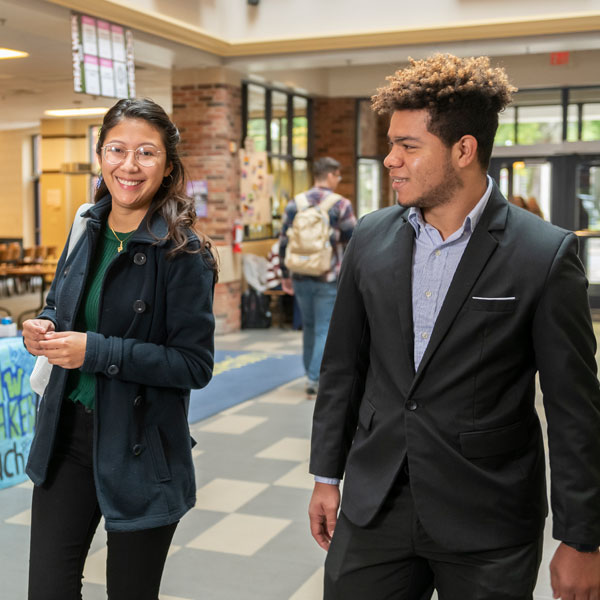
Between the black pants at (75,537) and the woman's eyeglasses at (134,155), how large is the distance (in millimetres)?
597

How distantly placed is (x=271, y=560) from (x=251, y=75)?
28.2 feet

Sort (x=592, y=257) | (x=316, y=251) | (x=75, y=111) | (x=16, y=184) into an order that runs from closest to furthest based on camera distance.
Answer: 1. (x=316, y=251)
2. (x=592, y=257)
3. (x=75, y=111)
4. (x=16, y=184)

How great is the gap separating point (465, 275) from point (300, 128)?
12.3 meters

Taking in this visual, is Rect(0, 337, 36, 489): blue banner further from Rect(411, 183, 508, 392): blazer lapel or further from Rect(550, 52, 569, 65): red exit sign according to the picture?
Rect(550, 52, 569, 65): red exit sign

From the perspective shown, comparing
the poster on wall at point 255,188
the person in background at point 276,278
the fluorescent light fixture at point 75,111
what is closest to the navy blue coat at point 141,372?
the person in background at point 276,278

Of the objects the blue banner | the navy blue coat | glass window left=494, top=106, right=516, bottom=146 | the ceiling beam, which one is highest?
the ceiling beam

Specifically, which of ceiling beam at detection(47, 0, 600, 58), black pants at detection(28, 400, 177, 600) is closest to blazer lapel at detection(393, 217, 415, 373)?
black pants at detection(28, 400, 177, 600)

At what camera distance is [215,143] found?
10719 mm

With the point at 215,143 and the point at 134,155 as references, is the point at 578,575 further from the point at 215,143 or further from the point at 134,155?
the point at 215,143

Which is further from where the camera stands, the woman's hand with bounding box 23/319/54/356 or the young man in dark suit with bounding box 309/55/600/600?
the woman's hand with bounding box 23/319/54/356

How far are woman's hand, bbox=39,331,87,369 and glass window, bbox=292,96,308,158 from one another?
38.4ft

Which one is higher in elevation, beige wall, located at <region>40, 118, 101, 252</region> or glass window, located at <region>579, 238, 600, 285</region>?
beige wall, located at <region>40, 118, 101, 252</region>

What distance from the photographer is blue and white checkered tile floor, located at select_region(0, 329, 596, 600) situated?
11.4ft

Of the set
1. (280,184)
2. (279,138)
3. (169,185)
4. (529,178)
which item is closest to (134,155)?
(169,185)
